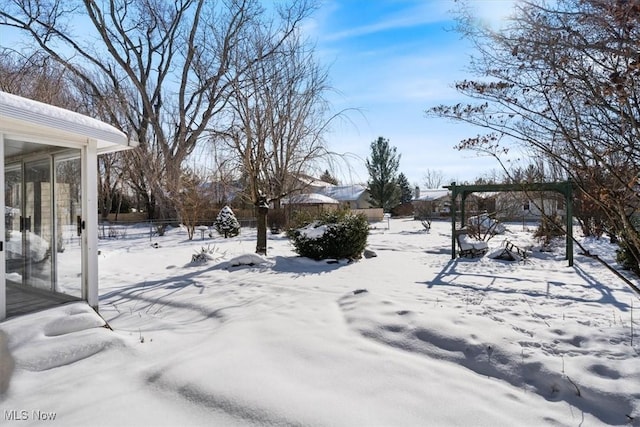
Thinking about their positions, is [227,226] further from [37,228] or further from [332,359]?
[332,359]

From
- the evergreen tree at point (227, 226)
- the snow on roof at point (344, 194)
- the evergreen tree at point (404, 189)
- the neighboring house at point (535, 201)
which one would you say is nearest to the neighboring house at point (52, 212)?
the neighboring house at point (535, 201)

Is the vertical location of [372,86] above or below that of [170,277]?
above

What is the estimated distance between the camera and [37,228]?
4633mm

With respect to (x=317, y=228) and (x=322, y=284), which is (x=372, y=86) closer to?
(x=317, y=228)

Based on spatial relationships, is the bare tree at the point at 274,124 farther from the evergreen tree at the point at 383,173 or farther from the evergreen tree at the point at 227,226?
the evergreen tree at the point at 383,173

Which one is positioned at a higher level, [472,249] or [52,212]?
[52,212]

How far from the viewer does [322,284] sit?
603 centimetres

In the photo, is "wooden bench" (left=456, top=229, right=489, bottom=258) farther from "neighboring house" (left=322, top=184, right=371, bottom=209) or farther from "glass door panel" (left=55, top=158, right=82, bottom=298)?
"neighboring house" (left=322, top=184, right=371, bottom=209)

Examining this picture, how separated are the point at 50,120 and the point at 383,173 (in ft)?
104

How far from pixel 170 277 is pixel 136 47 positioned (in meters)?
15.8

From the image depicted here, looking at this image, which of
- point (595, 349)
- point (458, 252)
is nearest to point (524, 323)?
point (595, 349)

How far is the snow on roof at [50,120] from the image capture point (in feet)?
11.1

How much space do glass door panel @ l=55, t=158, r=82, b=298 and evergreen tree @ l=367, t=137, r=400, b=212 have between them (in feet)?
96.9

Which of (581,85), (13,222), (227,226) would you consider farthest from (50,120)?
(227,226)
